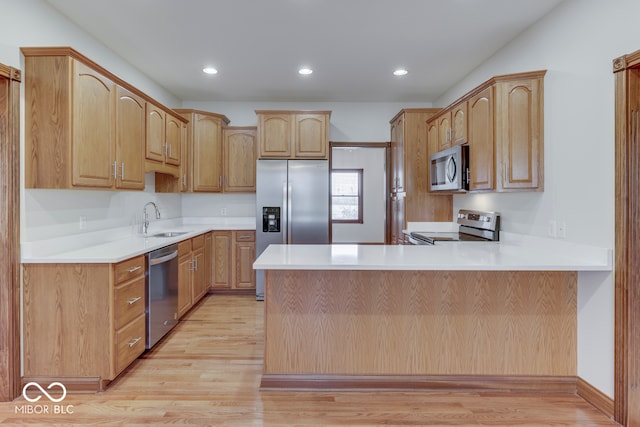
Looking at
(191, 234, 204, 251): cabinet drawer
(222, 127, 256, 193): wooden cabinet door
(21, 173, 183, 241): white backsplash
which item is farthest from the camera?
(222, 127, 256, 193): wooden cabinet door

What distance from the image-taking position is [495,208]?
3332 mm

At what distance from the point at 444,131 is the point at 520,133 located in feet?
3.61

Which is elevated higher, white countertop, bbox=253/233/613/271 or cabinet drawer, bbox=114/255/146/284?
white countertop, bbox=253/233/613/271

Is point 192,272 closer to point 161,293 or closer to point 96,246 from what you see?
point 161,293

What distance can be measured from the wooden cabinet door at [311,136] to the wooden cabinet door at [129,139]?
1847mm

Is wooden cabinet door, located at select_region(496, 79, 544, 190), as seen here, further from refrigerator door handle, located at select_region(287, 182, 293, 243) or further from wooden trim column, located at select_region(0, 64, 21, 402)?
wooden trim column, located at select_region(0, 64, 21, 402)

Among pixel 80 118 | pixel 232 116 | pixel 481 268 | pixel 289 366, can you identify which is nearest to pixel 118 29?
pixel 80 118

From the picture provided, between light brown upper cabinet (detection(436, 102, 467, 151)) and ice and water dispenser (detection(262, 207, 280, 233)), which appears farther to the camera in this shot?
ice and water dispenser (detection(262, 207, 280, 233))

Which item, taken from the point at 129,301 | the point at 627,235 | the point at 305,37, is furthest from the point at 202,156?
the point at 627,235

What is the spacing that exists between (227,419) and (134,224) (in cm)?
247

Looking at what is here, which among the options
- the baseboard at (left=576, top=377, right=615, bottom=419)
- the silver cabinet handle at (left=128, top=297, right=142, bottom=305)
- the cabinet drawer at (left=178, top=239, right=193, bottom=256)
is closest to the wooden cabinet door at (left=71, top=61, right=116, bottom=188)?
the silver cabinet handle at (left=128, top=297, right=142, bottom=305)

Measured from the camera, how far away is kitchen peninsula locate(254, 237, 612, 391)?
2336 mm

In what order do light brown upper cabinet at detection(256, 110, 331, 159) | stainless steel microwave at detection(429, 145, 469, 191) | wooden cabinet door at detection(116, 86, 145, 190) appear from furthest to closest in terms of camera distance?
light brown upper cabinet at detection(256, 110, 331, 159), stainless steel microwave at detection(429, 145, 469, 191), wooden cabinet door at detection(116, 86, 145, 190)

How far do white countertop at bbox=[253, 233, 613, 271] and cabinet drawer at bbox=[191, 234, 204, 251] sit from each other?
5.37 ft
